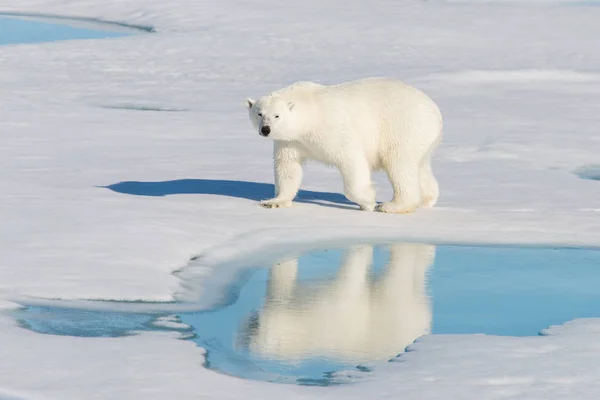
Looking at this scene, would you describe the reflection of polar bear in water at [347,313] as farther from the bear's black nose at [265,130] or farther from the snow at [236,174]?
the bear's black nose at [265,130]

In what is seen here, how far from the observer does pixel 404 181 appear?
22.2 ft

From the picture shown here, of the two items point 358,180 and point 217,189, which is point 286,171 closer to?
point 358,180

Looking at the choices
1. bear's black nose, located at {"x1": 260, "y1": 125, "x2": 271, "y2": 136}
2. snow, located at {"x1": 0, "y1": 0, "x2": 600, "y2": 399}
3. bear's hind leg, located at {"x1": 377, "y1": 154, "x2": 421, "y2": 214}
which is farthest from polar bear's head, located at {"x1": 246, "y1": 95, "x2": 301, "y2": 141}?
bear's hind leg, located at {"x1": 377, "y1": 154, "x2": 421, "y2": 214}

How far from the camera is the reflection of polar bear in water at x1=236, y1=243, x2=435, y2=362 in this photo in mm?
4367

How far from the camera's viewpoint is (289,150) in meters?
6.72

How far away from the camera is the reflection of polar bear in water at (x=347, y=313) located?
14.3 feet

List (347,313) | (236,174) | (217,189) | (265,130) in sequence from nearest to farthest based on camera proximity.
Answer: (347,313) < (265,130) < (217,189) < (236,174)

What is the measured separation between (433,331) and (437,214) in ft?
7.57

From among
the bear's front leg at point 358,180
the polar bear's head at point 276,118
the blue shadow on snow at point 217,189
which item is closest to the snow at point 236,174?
the blue shadow on snow at point 217,189

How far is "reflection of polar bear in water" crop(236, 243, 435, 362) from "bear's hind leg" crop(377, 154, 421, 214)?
2.82 ft

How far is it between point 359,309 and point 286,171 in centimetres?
197

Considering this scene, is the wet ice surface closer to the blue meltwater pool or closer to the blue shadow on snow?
the blue shadow on snow

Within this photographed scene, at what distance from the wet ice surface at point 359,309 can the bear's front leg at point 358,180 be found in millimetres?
593

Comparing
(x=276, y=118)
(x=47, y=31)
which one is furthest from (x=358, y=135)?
(x=47, y=31)
